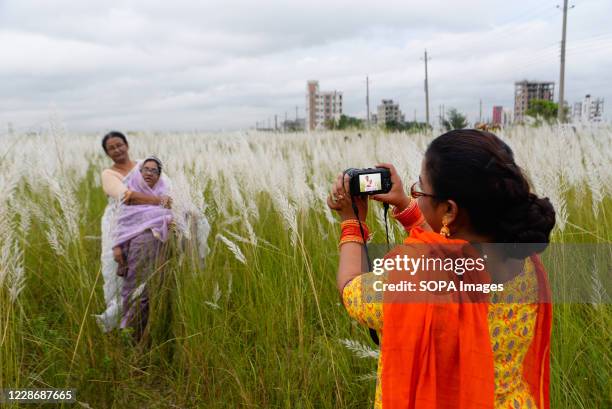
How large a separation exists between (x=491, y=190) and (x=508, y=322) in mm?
333

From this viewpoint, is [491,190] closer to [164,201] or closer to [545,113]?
[164,201]

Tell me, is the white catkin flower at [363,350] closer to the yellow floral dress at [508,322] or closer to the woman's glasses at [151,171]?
the yellow floral dress at [508,322]

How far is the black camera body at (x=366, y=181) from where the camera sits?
1.32m

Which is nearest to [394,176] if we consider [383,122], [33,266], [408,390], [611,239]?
[408,390]

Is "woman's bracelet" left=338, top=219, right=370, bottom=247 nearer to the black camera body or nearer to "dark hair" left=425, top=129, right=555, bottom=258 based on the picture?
the black camera body

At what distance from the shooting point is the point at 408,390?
107cm

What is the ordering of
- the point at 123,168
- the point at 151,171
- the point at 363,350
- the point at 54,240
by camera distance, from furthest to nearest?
the point at 123,168, the point at 151,171, the point at 54,240, the point at 363,350

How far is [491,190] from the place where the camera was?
3.36 feet

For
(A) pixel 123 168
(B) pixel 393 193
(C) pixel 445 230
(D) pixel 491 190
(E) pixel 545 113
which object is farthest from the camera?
(E) pixel 545 113

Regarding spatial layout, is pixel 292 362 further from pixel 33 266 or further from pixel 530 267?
pixel 33 266

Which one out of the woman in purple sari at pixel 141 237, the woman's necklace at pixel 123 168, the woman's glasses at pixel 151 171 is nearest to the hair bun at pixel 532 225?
the woman in purple sari at pixel 141 237

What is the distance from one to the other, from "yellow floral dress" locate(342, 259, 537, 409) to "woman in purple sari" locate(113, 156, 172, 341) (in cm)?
179

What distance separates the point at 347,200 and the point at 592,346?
4.13 feet

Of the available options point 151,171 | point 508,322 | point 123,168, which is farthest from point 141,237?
point 508,322
